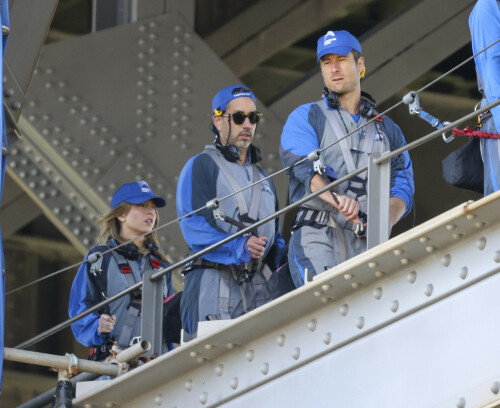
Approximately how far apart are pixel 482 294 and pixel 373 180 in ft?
3.49

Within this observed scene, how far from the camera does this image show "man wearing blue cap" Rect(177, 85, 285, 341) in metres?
9.56

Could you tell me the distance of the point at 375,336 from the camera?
27.1 ft

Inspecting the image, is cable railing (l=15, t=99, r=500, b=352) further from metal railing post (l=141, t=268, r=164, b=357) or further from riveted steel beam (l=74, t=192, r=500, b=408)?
riveted steel beam (l=74, t=192, r=500, b=408)

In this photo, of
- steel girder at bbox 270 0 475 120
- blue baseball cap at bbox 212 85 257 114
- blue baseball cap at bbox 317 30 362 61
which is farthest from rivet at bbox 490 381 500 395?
steel girder at bbox 270 0 475 120

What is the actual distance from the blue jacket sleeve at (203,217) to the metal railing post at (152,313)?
1.10 feet

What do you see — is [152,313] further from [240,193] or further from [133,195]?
[133,195]

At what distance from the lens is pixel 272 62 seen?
56.7ft

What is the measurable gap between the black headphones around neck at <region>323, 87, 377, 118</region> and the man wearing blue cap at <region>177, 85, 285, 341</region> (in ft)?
2.44

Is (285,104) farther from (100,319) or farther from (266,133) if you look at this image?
(100,319)

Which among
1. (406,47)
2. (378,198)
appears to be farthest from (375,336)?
(406,47)

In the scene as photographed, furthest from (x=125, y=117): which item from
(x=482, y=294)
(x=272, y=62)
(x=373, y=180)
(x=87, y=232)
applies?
(x=482, y=294)

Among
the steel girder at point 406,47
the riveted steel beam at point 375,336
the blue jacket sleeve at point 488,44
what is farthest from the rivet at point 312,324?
the steel girder at point 406,47

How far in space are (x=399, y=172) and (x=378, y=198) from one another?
916mm

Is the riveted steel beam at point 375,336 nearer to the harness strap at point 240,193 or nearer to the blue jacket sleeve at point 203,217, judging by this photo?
the blue jacket sleeve at point 203,217
